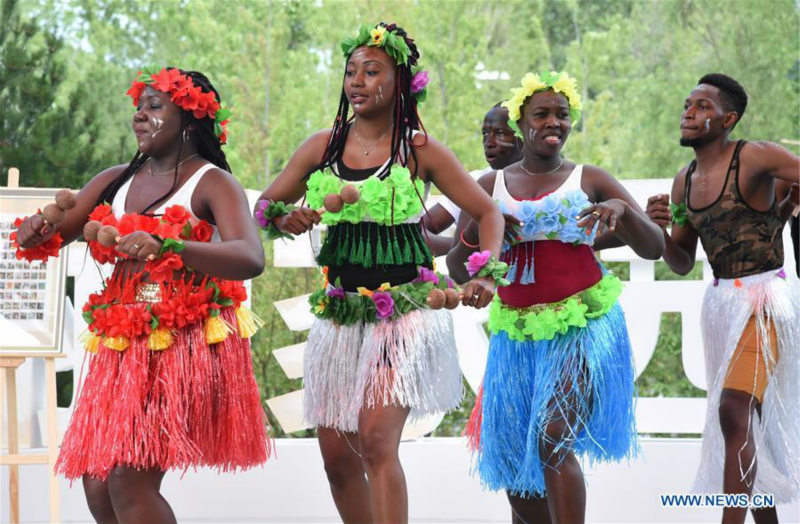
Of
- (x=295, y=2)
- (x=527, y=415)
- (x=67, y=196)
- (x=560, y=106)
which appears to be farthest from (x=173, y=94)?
(x=295, y=2)

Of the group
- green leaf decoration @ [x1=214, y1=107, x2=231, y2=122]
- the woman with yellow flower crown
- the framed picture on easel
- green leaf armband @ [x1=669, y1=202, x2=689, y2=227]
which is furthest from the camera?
the framed picture on easel

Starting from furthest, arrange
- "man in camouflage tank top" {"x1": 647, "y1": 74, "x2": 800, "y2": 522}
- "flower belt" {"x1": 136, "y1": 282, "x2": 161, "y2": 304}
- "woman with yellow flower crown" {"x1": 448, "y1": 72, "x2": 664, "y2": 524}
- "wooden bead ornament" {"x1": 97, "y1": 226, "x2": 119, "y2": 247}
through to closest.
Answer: "man in camouflage tank top" {"x1": 647, "y1": 74, "x2": 800, "y2": 522}
"woman with yellow flower crown" {"x1": 448, "y1": 72, "x2": 664, "y2": 524}
"flower belt" {"x1": 136, "y1": 282, "x2": 161, "y2": 304}
"wooden bead ornament" {"x1": 97, "y1": 226, "x2": 119, "y2": 247}

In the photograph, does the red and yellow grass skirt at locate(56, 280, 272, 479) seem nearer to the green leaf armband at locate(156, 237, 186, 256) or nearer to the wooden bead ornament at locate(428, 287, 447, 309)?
the green leaf armband at locate(156, 237, 186, 256)

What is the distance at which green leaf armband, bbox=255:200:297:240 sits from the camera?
11.1 ft

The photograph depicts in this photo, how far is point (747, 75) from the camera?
1617 cm

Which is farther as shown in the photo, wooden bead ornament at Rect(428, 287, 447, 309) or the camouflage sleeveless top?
the camouflage sleeveless top

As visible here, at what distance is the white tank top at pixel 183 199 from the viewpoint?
3.34m

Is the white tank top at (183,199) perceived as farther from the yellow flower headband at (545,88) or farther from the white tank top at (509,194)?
the yellow flower headband at (545,88)

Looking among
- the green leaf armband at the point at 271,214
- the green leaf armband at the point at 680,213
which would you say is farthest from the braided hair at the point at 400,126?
the green leaf armband at the point at 680,213

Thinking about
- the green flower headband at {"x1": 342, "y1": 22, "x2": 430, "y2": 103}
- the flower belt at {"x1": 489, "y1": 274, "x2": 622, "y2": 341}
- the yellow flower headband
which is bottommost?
the flower belt at {"x1": 489, "y1": 274, "x2": 622, "y2": 341}

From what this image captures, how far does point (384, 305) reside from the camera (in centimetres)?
332

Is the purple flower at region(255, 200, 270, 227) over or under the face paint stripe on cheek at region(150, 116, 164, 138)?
under

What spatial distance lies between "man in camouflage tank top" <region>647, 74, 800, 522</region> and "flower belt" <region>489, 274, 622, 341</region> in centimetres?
38

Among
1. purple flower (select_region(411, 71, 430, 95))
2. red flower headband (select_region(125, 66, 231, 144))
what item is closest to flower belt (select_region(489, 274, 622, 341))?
purple flower (select_region(411, 71, 430, 95))
